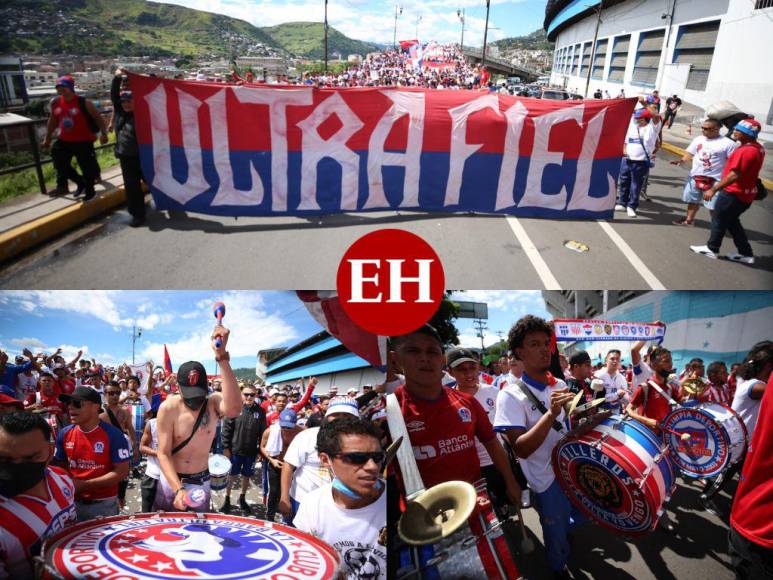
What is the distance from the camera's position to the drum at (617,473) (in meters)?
2.56

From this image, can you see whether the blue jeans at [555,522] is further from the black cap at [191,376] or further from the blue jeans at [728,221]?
the blue jeans at [728,221]

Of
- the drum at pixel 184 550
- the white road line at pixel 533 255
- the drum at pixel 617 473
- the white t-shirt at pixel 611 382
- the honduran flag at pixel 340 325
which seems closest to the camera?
the drum at pixel 184 550

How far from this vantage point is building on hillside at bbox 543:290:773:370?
6.95 m

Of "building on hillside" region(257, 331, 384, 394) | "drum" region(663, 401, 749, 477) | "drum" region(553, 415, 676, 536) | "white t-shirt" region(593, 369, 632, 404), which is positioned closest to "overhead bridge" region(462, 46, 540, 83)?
"building on hillside" region(257, 331, 384, 394)

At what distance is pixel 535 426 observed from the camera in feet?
8.92

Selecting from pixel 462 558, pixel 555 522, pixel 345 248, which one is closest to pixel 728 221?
pixel 345 248

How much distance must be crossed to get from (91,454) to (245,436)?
2.23 metres

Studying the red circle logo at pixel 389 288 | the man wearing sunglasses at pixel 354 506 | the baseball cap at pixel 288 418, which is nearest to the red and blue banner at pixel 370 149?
the red circle logo at pixel 389 288

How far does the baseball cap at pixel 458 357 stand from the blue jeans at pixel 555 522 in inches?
52.0

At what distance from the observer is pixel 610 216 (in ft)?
24.9

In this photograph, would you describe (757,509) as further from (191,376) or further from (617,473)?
(191,376)

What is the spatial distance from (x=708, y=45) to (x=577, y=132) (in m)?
28.7

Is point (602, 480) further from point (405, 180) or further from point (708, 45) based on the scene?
point (708, 45)

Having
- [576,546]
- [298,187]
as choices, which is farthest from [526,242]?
[576,546]
